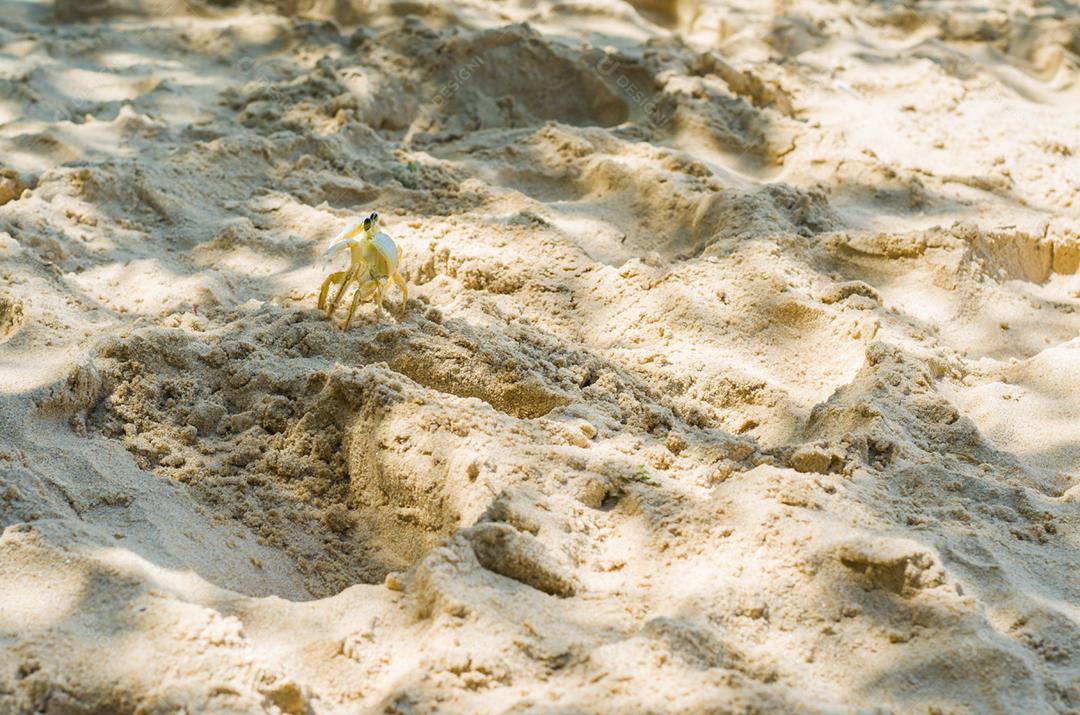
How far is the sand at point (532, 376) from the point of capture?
188cm

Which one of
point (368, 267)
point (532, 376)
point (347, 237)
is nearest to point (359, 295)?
point (368, 267)

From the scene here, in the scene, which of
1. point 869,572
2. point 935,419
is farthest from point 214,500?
point 935,419

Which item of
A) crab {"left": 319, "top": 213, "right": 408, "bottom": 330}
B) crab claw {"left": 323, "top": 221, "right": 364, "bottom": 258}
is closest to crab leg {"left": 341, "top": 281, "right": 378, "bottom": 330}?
crab {"left": 319, "top": 213, "right": 408, "bottom": 330}

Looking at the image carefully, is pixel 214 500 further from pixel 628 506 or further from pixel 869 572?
pixel 869 572

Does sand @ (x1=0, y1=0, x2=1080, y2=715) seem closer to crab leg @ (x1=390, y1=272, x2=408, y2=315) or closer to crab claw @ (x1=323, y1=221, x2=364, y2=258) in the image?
crab leg @ (x1=390, y1=272, x2=408, y2=315)

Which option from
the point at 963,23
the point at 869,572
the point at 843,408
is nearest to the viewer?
the point at 869,572

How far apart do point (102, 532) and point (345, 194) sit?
72.9 inches

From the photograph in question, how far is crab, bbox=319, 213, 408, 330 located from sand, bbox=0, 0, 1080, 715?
8 centimetres

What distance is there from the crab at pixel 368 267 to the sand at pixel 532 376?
8 centimetres

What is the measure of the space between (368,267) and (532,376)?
500 millimetres

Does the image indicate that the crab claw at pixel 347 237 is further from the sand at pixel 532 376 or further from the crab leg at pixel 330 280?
the sand at pixel 532 376

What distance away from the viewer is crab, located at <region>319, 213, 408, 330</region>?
279cm

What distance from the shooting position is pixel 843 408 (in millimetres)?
2617

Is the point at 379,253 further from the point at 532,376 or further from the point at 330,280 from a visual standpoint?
the point at 532,376
